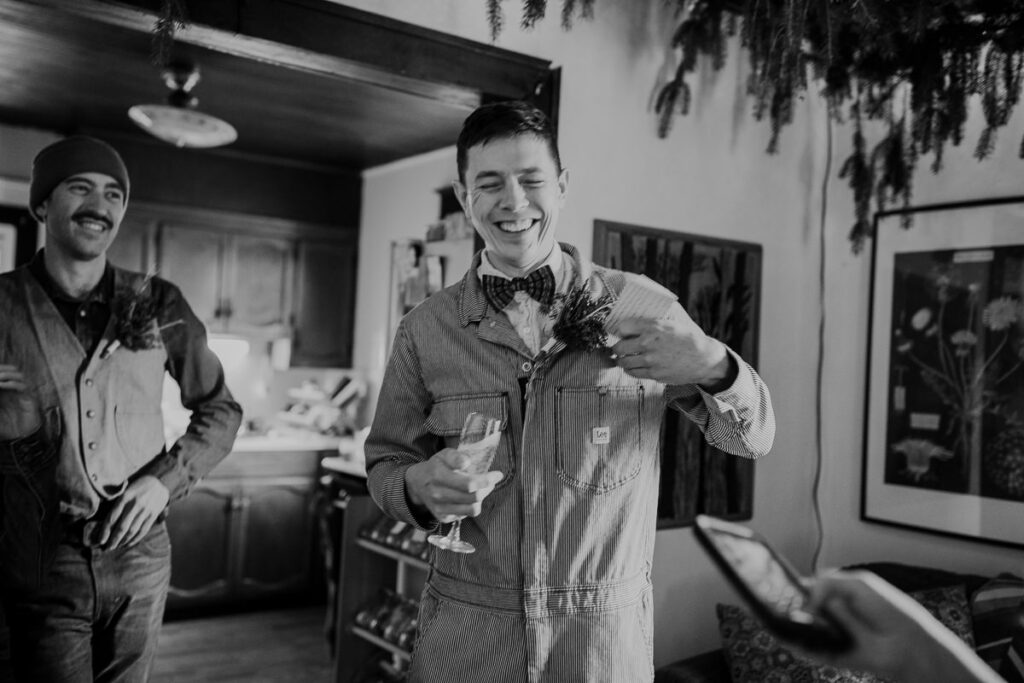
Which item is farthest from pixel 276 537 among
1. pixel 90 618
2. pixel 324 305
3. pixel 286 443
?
pixel 90 618

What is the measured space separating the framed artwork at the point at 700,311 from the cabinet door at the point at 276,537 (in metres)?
3.02

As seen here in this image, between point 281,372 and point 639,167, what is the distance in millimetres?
3802

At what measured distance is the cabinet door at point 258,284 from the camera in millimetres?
5535

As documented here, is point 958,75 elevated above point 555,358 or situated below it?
above

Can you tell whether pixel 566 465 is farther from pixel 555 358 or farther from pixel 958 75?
pixel 958 75

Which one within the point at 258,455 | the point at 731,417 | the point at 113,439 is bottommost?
the point at 258,455

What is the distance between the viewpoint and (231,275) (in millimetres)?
5523

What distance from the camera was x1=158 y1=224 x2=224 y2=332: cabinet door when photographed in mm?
5281

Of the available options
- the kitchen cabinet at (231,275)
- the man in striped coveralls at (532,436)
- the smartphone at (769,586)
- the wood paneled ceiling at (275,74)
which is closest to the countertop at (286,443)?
the kitchen cabinet at (231,275)

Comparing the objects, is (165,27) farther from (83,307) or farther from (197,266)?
(197,266)

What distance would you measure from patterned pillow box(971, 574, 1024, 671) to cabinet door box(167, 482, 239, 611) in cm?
392

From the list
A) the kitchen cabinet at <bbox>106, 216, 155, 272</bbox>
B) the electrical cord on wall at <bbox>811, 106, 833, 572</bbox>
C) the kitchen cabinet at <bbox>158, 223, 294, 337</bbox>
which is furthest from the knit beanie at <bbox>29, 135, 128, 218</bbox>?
the kitchen cabinet at <bbox>158, 223, 294, 337</bbox>

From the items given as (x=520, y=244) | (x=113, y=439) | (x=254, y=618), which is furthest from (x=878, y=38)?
(x=254, y=618)

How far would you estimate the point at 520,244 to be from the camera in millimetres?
1694
